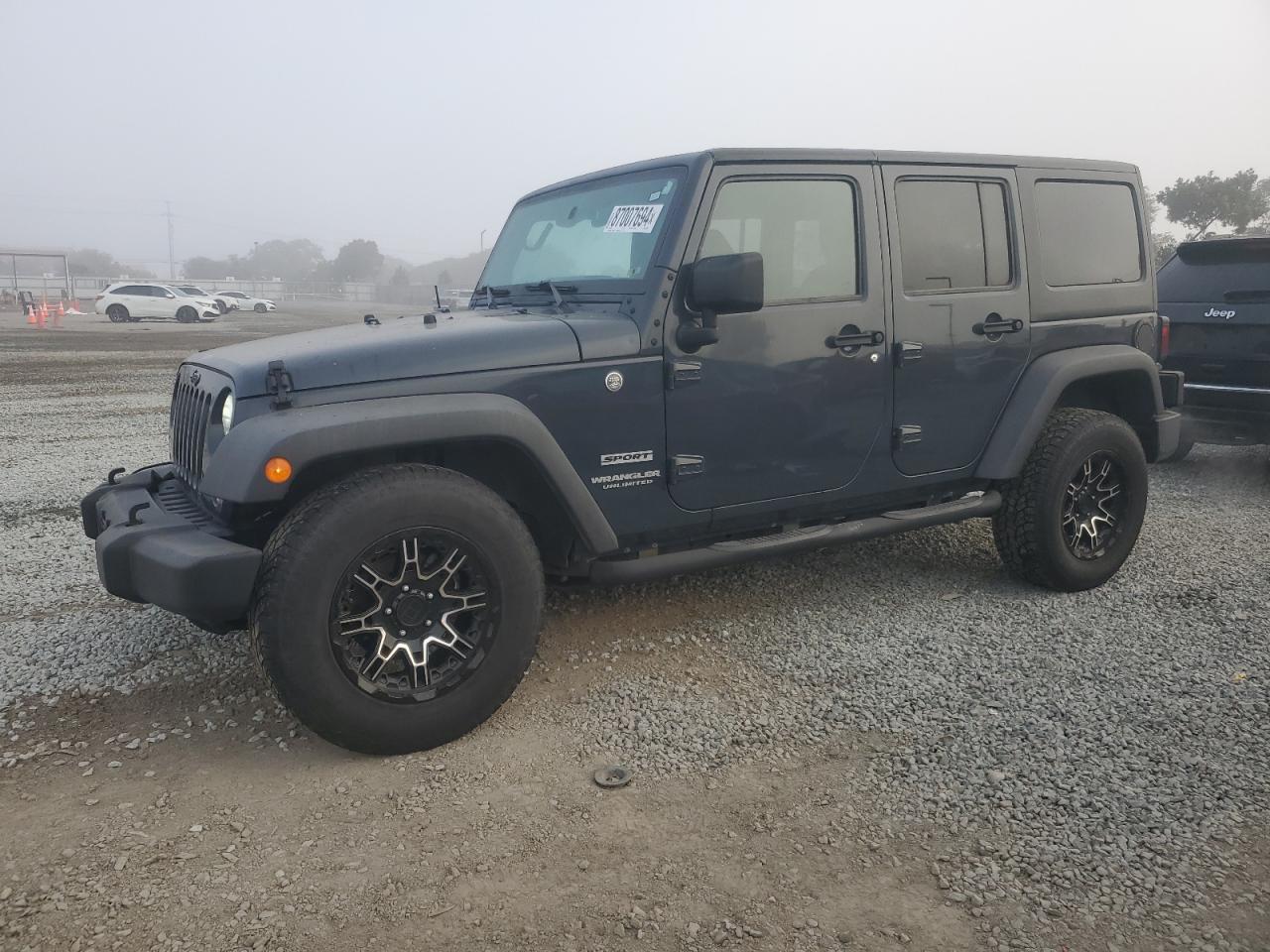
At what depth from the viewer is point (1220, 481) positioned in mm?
7074

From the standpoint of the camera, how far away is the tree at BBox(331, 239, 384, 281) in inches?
4729

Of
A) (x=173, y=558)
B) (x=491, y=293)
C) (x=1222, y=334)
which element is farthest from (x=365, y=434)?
(x=1222, y=334)

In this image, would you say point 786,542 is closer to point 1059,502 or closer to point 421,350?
point 1059,502

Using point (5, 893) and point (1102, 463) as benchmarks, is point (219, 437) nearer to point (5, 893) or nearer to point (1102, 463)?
point (5, 893)

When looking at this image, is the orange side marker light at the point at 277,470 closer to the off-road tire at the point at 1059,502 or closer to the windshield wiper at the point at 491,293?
the windshield wiper at the point at 491,293

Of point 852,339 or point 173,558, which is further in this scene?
point 852,339

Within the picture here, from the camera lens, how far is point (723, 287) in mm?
3270

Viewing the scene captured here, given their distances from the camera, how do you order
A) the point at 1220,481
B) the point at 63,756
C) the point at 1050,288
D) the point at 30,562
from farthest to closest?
the point at 1220,481, the point at 30,562, the point at 1050,288, the point at 63,756

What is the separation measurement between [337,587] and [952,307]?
9.20ft

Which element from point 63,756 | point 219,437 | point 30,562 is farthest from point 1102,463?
point 30,562

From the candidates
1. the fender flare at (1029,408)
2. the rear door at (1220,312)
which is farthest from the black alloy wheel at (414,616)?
the rear door at (1220,312)

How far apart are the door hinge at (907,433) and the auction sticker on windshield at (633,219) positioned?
135 centimetres

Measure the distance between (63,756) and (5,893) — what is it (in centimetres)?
75

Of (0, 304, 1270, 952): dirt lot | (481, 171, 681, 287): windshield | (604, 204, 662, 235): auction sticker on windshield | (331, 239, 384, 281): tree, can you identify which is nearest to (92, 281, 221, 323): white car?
(0, 304, 1270, 952): dirt lot
